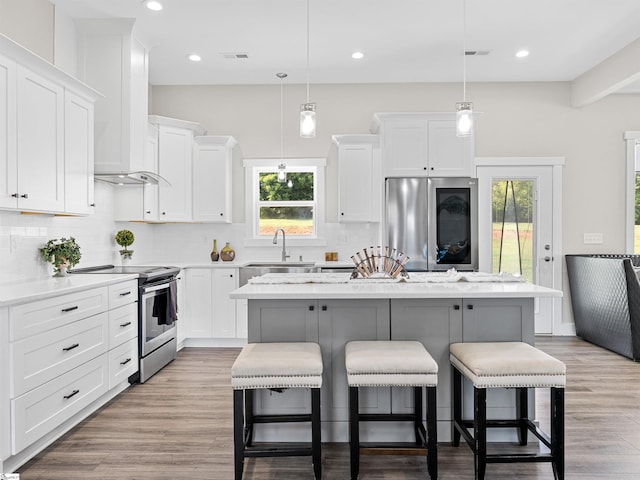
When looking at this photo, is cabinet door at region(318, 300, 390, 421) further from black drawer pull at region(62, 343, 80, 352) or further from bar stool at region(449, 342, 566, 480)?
black drawer pull at region(62, 343, 80, 352)

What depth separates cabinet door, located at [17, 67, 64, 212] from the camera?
2764mm

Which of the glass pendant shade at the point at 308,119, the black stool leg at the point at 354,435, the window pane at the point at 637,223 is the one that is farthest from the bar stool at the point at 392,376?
the window pane at the point at 637,223

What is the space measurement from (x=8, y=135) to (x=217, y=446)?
2.23 m

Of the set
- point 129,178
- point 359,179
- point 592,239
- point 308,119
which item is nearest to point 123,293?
point 129,178

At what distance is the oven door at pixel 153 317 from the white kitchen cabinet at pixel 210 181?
47.9 inches

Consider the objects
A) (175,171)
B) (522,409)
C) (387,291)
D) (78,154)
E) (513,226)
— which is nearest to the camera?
(387,291)

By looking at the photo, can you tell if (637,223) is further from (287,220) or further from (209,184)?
(209,184)

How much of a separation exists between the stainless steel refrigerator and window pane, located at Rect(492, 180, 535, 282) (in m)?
0.73

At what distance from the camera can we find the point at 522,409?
2.55 meters

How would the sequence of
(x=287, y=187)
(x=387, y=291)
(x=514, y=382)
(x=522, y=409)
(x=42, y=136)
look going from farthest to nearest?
(x=287, y=187) < (x=42, y=136) < (x=522, y=409) < (x=387, y=291) < (x=514, y=382)

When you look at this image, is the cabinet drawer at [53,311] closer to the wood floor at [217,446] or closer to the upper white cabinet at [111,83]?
the wood floor at [217,446]

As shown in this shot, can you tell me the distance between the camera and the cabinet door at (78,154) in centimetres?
326

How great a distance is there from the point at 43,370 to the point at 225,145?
330 cm

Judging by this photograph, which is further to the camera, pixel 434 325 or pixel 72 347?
pixel 72 347
